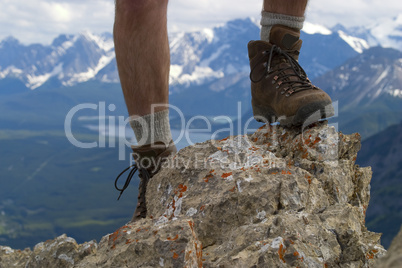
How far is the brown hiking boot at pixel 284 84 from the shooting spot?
5.55 metres

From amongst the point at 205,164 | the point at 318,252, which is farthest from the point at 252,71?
the point at 318,252

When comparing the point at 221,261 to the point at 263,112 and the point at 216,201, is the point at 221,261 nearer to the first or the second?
the point at 216,201

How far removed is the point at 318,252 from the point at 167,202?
6.05 feet

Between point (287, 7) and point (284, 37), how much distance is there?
0.41 meters

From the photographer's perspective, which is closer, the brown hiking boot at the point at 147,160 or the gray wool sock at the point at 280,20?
the brown hiking boot at the point at 147,160

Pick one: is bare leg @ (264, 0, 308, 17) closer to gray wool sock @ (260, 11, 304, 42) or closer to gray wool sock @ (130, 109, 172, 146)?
gray wool sock @ (260, 11, 304, 42)

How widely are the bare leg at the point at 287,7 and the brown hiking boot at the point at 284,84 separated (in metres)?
0.22

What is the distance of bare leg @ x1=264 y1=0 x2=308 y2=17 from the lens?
5676 mm

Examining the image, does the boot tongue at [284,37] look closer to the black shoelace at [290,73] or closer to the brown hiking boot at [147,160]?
the black shoelace at [290,73]

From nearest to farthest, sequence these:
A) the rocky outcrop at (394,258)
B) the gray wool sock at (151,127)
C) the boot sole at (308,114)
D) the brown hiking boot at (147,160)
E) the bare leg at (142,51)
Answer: the rocky outcrop at (394,258)
the bare leg at (142,51)
the gray wool sock at (151,127)
the brown hiking boot at (147,160)
the boot sole at (308,114)

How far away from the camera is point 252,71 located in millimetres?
Result: 6328

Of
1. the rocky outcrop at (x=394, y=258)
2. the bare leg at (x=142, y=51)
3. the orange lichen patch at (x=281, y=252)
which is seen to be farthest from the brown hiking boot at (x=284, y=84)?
the rocky outcrop at (x=394, y=258)

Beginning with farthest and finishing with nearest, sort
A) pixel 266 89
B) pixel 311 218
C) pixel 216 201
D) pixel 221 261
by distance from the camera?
1. pixel 266 89
2. pixel 216 201
3. pixel 311 218
4. pixel 221 261

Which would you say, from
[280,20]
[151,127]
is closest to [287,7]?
[280,20]
